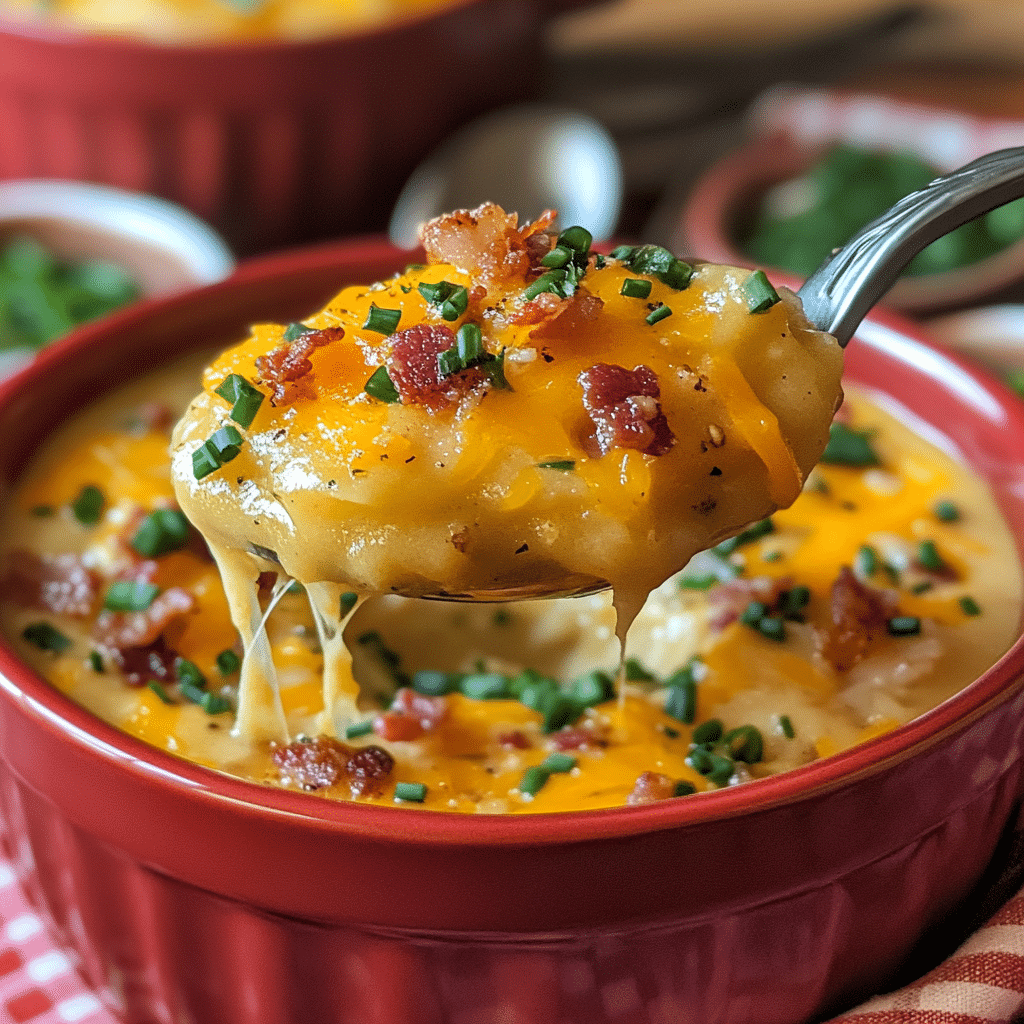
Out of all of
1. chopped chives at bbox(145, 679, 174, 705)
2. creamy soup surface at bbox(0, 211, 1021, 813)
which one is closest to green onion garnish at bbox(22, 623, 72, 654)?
creamy soup surface at bbox(0, 211, 1021, 813)

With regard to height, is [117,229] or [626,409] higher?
[626,409]

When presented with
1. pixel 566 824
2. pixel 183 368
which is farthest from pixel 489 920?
pixel 183 368

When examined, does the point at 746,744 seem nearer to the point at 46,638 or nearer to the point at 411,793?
the point at 411,793

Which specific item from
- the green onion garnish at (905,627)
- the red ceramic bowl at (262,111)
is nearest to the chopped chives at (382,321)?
the green onion garnish at (905,627)

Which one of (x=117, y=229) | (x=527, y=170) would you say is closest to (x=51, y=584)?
(x=117, y=229)

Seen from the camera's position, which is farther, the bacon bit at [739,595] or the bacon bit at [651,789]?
the bacon bit at [739,595]

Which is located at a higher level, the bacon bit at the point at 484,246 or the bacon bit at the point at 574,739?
the bacon bit at the point at 484,246

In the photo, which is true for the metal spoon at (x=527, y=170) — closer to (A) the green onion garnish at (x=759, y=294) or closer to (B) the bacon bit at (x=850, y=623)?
(B) the bacon bit at (x=850, y=623)
